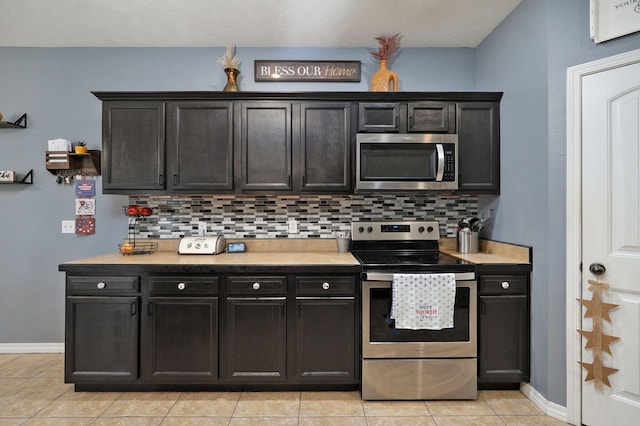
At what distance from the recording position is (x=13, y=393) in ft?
7.66

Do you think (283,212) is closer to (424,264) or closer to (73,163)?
(424,264)

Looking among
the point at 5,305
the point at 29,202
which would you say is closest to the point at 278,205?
the point at 29,202

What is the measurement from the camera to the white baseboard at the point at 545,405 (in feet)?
6.72

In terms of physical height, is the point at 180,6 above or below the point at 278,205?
above

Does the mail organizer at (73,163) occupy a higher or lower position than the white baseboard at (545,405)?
higher

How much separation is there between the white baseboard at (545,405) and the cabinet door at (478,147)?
Answer: 144 centimetres

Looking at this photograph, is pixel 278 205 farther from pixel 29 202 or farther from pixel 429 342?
pixel 29 202

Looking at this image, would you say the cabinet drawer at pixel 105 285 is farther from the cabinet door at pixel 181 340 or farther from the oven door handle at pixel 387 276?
the oven door handle at pixel 387 276

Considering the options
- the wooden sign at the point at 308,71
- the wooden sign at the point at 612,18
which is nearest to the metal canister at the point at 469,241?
the wooden sign at the point at 612,18

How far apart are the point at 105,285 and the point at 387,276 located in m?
1.93

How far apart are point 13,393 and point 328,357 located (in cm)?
222

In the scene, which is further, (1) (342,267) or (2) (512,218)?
(2) (512,218)

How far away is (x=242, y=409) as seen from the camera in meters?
2.16

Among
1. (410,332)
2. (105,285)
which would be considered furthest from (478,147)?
(105,285)
